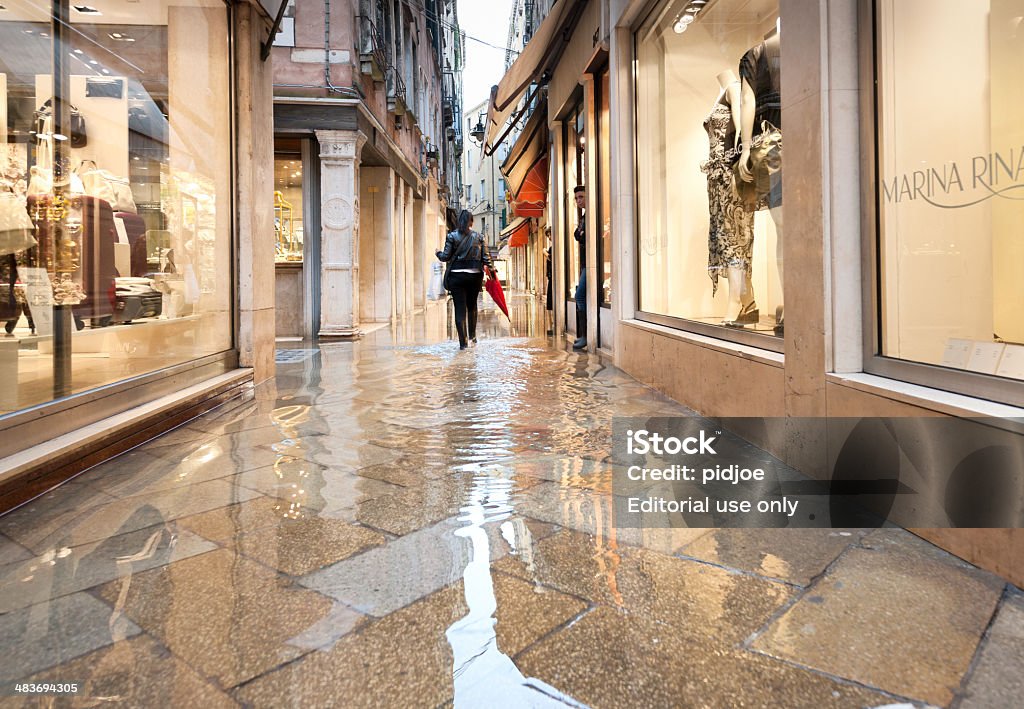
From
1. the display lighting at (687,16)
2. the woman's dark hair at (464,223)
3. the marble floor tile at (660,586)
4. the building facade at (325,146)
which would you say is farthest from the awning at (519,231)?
the marble floor tile at (660,586)

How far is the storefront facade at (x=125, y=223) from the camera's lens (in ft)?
12.7

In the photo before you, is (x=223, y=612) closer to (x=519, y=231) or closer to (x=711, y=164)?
(x=711, y=164)

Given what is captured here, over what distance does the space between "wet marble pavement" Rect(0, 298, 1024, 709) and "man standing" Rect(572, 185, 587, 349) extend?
634 cm

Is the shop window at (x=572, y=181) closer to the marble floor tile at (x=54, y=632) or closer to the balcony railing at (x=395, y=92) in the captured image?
the balcony railing at (x=395, y=92)

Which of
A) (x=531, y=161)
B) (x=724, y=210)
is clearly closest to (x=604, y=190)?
(x=724, y=210)

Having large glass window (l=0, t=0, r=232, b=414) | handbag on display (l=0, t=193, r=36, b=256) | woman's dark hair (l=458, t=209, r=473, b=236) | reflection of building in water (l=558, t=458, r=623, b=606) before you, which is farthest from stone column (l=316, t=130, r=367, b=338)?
reflection of building in water (l=558, t=458, r=623, b=606)

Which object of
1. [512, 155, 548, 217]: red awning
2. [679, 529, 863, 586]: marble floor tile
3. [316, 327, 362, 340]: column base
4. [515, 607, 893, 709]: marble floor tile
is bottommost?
[515, 607, 893, 709]: marble floor tile

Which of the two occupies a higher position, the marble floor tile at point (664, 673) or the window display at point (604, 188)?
the window display at point (604, 188)

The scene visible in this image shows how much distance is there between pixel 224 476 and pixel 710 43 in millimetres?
5141

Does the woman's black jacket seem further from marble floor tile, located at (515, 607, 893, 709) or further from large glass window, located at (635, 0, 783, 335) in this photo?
marble floor tile, located at (515, 607, 893, 709)

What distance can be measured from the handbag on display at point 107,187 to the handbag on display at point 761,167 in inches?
181

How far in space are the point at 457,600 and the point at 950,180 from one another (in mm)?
2490

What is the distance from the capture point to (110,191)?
5379 millimetres

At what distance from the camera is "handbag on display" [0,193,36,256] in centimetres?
392
